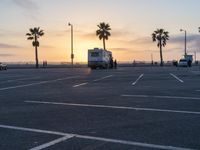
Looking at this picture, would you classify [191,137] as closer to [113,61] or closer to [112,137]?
[112,137]

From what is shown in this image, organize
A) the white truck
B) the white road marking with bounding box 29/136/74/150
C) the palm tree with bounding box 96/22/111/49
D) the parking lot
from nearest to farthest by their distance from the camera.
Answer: the white road marking with bounding box 29/136/74/150 → the parking lot → the white truck → the palm tree with bounding box 96/22/111/49

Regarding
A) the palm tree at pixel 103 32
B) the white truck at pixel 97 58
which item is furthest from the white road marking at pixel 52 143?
the palm tree at pixel 103 32

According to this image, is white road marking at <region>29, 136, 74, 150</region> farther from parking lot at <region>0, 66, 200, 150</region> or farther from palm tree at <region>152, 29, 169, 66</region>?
palm tree at <region>152, 29, 169, 66</region>

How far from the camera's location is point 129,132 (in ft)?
33.3

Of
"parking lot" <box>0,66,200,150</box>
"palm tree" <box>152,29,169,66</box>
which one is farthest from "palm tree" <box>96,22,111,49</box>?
"parking lot" <box>0,66,200,150</box>

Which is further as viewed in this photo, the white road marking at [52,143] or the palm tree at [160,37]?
the palm tree at [160,37]

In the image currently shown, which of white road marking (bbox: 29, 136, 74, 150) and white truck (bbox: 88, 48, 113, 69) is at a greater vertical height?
white truck (bbox: 88, 48, 113, 69)

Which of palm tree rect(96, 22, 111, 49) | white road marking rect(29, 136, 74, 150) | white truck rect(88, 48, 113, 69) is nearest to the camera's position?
white road marking rect(29, 136, 74, 150)

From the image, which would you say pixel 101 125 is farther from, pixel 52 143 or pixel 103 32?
pixel 103 32

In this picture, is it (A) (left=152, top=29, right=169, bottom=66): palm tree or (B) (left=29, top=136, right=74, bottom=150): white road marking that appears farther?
(A) (left=152, top=29, right=169, bottom=66): palm tree

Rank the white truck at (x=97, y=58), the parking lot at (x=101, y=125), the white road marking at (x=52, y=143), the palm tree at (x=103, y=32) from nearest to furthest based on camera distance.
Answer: the white road marking at (x=52, y=143), the parking lot at (x=101, y=125), the white truck at (x=97, y=58), the palm tree at (x=103, y=32)

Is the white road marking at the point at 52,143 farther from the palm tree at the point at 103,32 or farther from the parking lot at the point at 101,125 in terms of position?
the palm tree at the point at 103,32

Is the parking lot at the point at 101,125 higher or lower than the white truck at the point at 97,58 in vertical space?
lower

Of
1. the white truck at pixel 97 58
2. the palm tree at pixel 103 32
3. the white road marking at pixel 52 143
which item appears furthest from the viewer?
the palm tree at pixel 103 32
